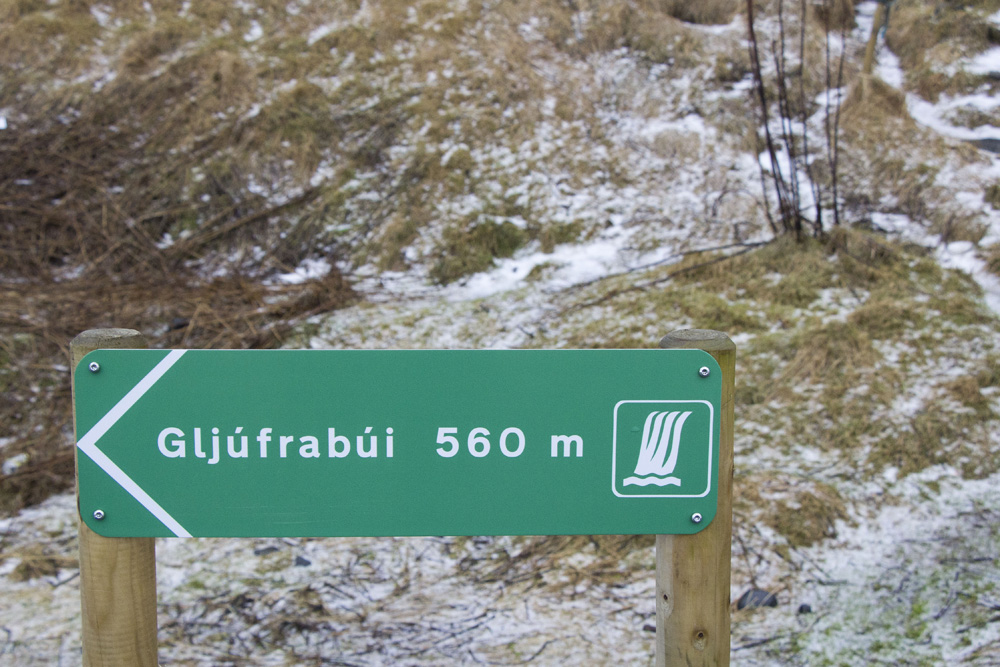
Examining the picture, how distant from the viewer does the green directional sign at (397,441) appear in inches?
53.9

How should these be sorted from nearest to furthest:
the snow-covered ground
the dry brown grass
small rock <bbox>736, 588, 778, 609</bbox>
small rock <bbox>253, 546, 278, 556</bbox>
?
1. the snow-covered ground
2. small rock <bbox>736, 588, 778, 609</bbox>
3. small rock <bbox>253, 546, 278, 556</bbox>
4. the dry brown grass

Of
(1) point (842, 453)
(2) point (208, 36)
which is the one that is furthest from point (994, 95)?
(2) point (208, 36)

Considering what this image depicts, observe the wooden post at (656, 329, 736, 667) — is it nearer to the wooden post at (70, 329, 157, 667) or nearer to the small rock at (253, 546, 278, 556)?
the wooden post at (70, 329, 157, 667)

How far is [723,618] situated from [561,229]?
15.2 ft

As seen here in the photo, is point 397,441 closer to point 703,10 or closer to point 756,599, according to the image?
point 756,599

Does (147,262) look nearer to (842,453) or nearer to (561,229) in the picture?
(561,229)

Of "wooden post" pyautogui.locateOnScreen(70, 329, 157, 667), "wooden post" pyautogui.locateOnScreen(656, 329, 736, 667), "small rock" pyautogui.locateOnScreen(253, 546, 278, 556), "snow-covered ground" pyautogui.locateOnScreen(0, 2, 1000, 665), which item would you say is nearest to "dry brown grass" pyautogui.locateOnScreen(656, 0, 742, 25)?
"snow-covered ground" pyautogui.locateOnScreen(0, 2, 1000, 665)

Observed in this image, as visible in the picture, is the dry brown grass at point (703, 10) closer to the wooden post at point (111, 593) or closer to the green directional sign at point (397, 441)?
the green directional sign at point (397, 441)

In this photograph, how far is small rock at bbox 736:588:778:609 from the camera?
2.69m

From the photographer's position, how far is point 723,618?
1425mm

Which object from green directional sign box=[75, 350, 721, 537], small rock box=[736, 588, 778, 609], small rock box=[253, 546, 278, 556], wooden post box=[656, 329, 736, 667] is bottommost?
small rock box=[253, 546, 278, 556]

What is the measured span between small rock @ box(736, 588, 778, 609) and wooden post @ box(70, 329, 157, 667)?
7.27 ft

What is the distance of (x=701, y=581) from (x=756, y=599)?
155 centimetres

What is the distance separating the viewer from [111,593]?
4.54 ft
